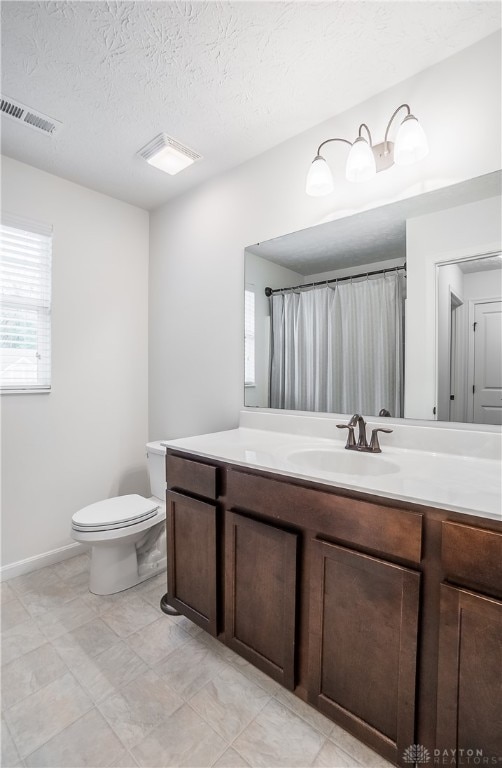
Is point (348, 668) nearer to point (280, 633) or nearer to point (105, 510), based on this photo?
point (280, 633)

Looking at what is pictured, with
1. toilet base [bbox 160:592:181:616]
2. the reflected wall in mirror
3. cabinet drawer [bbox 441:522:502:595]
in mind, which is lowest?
toilet base [bbox 160:592:181:616]

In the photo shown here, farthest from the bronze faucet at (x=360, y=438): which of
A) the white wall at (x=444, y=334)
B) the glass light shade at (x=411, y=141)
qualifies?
the glass light shade at (x=411, y=141)

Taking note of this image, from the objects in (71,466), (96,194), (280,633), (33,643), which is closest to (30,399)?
(71,466)

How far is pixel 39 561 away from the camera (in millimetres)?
2211

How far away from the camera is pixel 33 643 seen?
5.17 ft

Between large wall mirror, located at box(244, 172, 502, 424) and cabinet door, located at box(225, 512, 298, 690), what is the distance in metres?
0.72

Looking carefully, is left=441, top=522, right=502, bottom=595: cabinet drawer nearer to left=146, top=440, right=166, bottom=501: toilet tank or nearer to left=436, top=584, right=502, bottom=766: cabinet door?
left=436, top=584, right=502, bottom=766: cabinet door

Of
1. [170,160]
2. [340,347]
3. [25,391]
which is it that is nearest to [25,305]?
[25,391]

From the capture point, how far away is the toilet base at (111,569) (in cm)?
192

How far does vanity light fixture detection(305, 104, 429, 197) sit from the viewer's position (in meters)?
1.34

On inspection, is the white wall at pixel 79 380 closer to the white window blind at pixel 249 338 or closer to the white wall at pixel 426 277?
the white window blind at pixel 249 338

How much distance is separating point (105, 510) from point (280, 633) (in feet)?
3.91

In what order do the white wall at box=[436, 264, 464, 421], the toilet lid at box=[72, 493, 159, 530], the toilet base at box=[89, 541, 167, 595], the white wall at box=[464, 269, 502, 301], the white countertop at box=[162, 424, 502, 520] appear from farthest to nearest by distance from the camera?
1. the toilet base at box=[89, 541, 167, 595]
2. the toilet lid at box=[72, 493, 159, 530]
3. the white wall at box=[436, 264, 464, 421]
4. the white wall at box=[464, 269, 502, 301]
5. the white countertop at box=[162, 424, 502, 520]

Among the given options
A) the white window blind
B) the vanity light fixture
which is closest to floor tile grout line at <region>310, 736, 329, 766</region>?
the white window blind
